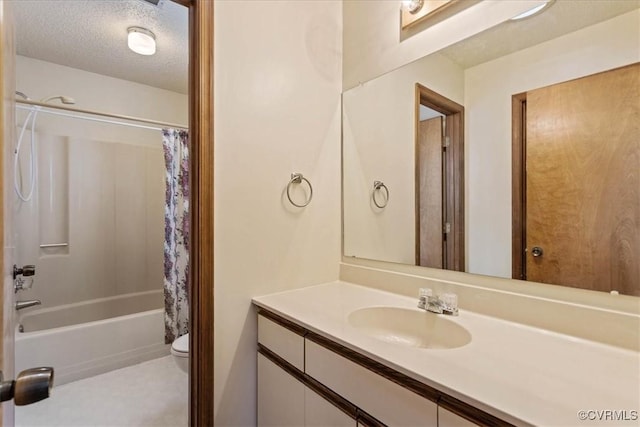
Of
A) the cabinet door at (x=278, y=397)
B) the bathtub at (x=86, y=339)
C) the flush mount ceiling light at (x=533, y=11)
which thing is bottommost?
the bathtub at (x=86, y=339)

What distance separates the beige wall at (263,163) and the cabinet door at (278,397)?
2.7 inches

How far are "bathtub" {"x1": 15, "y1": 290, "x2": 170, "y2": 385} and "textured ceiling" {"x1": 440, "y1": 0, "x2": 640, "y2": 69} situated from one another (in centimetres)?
264

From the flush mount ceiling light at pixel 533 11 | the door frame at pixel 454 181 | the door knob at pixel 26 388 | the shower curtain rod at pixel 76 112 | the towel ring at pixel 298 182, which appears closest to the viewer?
the door knob at pixel 26 388

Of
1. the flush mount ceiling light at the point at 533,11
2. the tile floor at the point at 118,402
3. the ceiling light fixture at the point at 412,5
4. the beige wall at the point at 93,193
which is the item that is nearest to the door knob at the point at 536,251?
the flush mount ceiling light at the point at 533,11

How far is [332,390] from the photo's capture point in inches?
36.3

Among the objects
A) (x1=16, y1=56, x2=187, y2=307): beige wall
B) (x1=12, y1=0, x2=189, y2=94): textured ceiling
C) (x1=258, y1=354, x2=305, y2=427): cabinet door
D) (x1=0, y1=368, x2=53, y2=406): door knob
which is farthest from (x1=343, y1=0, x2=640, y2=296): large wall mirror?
(x1=16, y1=56, x2=187, y2=307): beige wall

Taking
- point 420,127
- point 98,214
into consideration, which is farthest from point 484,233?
point 98,214

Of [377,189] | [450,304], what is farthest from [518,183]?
[377,189]

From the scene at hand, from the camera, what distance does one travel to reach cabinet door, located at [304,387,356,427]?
0.89 m

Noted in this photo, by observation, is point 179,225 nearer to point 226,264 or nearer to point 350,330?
point 226,264

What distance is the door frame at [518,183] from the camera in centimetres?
103

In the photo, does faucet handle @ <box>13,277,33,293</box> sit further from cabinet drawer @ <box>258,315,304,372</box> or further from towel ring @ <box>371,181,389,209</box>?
towel ring @ <box>371,181,389,209</box>

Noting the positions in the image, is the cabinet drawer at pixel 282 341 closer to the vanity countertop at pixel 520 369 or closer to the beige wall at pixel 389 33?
the vanity countertop at pixel 520 369

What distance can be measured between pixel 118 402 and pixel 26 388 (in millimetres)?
1723
